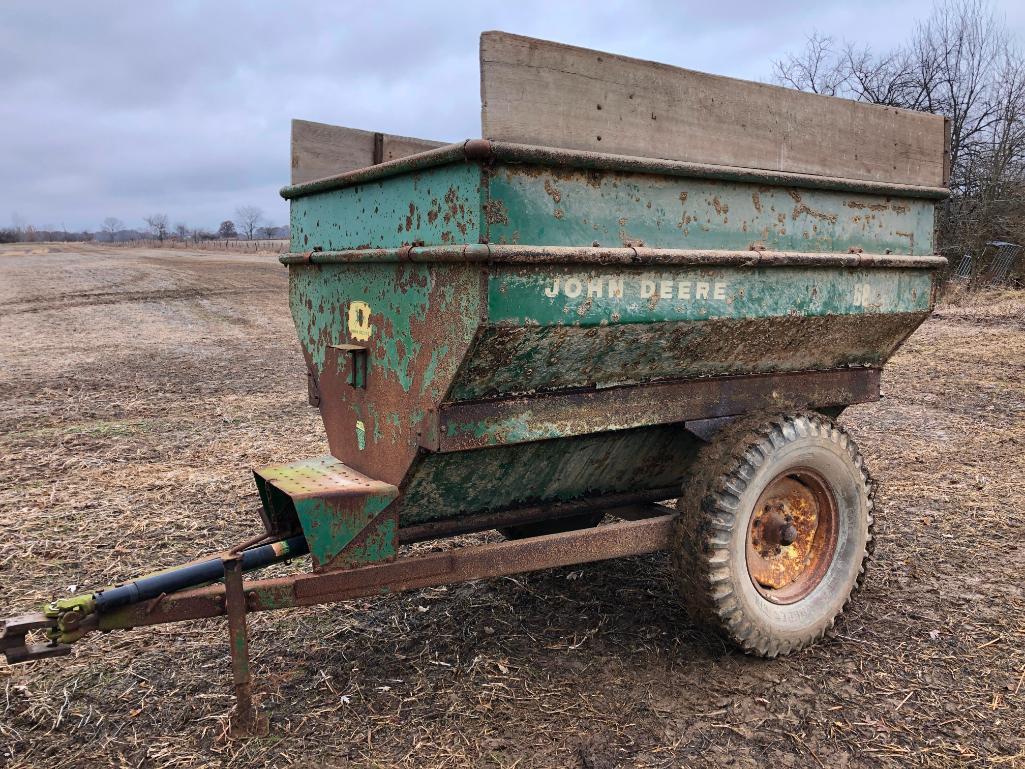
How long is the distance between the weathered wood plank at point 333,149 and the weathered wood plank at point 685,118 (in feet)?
5.23

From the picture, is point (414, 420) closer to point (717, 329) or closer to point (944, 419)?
point (717, 329)

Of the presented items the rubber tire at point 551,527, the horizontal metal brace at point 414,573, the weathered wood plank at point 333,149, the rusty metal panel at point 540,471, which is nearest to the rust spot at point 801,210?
the rusty metal panel at point 540,471

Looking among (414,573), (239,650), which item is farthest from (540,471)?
(239,650)

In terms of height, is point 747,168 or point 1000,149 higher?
point 1000,149

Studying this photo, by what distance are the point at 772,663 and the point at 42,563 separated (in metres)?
3.57

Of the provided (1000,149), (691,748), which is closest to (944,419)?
(691,748)

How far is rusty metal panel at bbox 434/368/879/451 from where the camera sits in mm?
2787

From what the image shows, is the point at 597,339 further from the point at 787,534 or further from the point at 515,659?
the point at 515,659

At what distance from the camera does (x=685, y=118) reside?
9.62 ft

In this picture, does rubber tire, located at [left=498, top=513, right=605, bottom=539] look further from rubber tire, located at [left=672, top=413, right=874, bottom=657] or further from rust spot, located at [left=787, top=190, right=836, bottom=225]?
rust spot, located at [left=787, top=190, right=836, bottom=225]

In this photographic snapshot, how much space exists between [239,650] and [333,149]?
2.31m

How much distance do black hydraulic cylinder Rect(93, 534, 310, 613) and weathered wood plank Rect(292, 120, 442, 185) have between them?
171cm

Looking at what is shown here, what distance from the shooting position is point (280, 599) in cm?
277

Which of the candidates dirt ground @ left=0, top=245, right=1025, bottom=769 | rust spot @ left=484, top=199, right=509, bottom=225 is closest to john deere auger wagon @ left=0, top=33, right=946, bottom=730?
rust spot @ left=484, top=199, right=509, bottom=225
